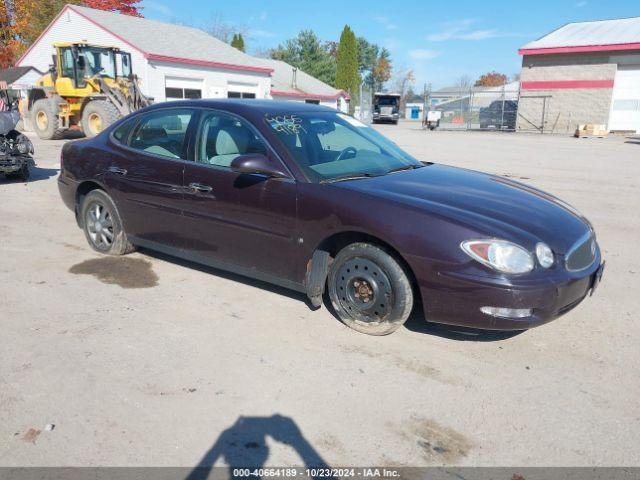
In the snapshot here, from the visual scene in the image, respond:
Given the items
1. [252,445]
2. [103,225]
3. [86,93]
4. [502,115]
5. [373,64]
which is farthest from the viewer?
[373,64]

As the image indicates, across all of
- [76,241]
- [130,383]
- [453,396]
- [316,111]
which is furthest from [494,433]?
[76,241]

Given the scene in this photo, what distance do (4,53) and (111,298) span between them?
49826 mm

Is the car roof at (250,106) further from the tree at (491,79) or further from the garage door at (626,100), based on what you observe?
the tree at (491,79)

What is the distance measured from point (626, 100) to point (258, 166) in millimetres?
35094

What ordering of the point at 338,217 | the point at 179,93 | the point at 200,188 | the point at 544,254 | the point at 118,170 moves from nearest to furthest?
the point at 544,254
the point at 338,217
the point at 200,188
the point at 118,170
the point at 179,93

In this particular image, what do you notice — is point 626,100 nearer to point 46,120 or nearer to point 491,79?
point 46,120

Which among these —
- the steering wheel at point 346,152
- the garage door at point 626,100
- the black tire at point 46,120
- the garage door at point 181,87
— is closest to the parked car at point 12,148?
the steering wheel at point 346,152

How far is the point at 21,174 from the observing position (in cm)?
1007

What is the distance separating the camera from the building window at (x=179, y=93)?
94.9ft

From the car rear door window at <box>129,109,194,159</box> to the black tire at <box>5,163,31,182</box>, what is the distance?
6.13 meters

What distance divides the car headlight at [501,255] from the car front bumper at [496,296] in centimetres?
8

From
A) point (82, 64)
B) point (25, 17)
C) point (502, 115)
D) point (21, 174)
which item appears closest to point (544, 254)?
point (21, 174)

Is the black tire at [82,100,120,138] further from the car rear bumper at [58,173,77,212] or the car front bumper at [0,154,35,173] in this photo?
the car rear bumper at [58,173,77,212]

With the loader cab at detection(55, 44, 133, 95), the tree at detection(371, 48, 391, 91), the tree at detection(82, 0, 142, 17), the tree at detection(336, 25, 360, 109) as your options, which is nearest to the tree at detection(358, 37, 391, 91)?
the tree at detection(371, 48, 391, 91)
